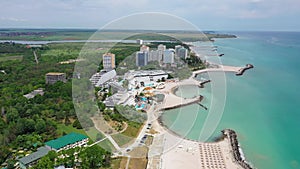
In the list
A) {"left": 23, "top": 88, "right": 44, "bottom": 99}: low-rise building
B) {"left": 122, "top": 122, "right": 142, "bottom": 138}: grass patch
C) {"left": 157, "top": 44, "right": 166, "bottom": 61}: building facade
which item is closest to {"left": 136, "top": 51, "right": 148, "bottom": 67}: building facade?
{"left": 157, "top": 44, "right": 166, "bottom": 61}: building facade

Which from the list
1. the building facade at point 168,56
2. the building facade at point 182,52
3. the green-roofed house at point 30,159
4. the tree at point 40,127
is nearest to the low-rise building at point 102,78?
the building facade at point 168,56

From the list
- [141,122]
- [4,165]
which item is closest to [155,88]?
[141,122]

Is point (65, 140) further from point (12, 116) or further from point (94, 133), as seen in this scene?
point (12, 116)

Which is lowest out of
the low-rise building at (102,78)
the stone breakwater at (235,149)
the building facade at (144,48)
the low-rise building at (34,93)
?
the stone breakwater at (235,149)

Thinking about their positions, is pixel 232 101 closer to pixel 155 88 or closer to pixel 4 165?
pixel 155 88

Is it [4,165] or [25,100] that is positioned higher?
[25,100]

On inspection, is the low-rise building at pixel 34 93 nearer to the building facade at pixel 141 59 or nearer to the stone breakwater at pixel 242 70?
the building facade at pixel 141 59
